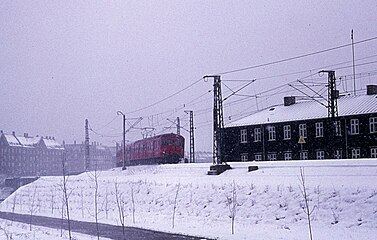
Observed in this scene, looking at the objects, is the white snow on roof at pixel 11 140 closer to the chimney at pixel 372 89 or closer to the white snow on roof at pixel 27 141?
the white snow on roof at pixel 27 141

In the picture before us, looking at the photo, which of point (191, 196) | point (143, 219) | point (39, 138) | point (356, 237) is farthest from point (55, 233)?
point (39, 138)

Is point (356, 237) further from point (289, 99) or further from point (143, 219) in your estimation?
point (289, 99)

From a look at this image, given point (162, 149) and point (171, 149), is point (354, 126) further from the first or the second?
point (162, 149)

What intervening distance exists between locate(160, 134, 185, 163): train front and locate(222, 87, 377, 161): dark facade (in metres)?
6.36

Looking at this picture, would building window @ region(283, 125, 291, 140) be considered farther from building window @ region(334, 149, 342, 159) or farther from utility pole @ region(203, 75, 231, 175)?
utility pole @ region(203, 75, 231, 175)

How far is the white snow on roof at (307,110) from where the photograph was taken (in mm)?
55281

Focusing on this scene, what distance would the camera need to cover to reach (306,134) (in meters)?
59.2

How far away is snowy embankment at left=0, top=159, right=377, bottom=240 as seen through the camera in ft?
78.7

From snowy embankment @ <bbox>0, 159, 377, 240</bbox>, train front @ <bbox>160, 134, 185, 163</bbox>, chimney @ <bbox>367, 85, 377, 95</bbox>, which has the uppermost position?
chimney @ <bbox>367, 85, 377, 95</bbox>

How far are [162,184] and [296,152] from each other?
24.9 m

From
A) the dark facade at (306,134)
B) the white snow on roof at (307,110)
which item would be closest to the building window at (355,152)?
the dark facade at (306,134)

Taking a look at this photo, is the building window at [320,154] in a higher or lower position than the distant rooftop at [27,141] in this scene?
lower

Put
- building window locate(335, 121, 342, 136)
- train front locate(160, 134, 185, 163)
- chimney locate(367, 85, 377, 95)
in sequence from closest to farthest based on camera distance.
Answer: building window locate(335, 121, 342, 136) → chimney locate(367, 85, 377, 95) → train front locate(160, 134, 185, 163)

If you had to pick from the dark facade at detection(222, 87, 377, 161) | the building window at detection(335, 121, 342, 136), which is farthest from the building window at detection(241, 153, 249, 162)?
the building window at detection(335, 121, 342, 136)
